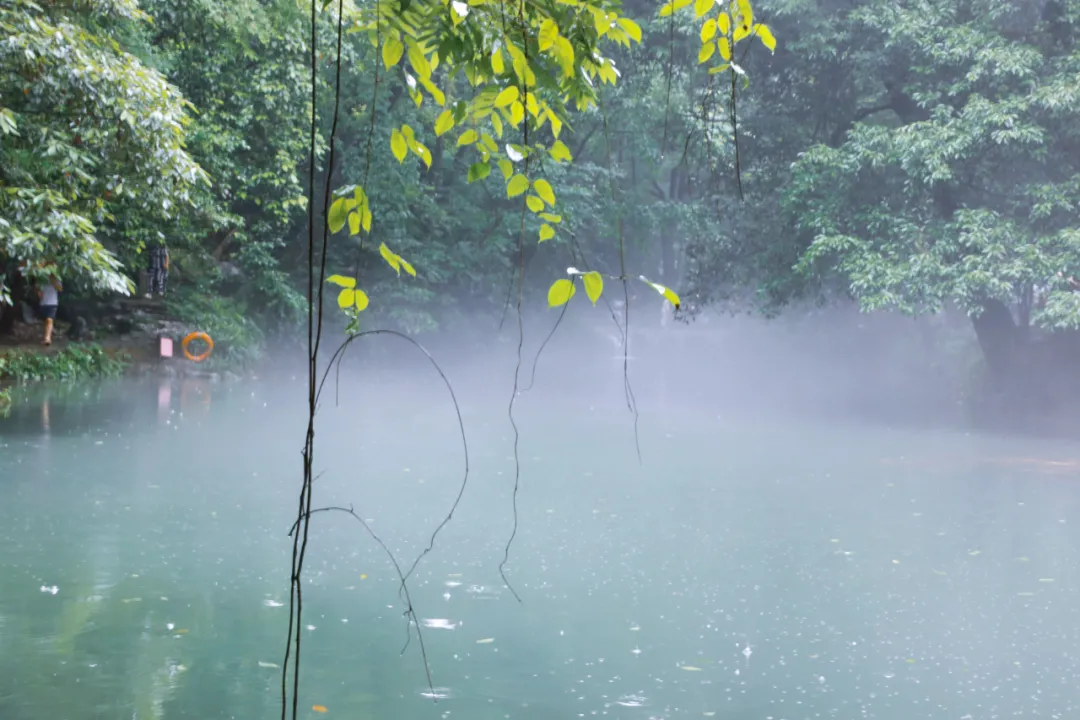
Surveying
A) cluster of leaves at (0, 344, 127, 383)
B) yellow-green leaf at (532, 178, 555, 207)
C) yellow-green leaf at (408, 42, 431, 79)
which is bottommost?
cluster of leaves at (0, 344, 127, 383)

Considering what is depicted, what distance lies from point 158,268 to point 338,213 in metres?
15.5

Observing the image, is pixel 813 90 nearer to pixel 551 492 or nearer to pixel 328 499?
pixel 551 492

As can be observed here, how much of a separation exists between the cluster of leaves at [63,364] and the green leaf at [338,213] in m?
12.7

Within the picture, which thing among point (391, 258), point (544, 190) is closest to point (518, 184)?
point (544, 190)

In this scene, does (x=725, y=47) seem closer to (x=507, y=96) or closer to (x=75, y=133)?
(x=507, y=96)

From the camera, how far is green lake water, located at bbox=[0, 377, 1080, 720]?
4094 mm

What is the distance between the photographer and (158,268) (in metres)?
16.7

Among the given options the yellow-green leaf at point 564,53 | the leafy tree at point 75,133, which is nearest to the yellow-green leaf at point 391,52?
the yellow-green leaf at point 564,53

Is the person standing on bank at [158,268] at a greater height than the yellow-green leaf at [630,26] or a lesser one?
greater

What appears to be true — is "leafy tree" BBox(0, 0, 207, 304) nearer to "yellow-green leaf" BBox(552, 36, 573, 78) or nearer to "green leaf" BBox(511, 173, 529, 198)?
"yellow-green leaf" BBox(552, 36, 573, 78)

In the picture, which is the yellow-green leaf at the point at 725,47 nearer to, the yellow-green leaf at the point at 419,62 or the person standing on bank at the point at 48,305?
the yellow-green leaf at the point at 419,62

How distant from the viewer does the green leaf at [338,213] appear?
82.1 inches

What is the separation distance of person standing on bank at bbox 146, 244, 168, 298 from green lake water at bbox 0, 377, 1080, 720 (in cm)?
618

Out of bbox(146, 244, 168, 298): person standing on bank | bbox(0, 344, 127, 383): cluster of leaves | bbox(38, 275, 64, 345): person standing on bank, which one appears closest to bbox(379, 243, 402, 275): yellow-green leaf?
bbox(0, 344, 127, 383): cluster of leaves
